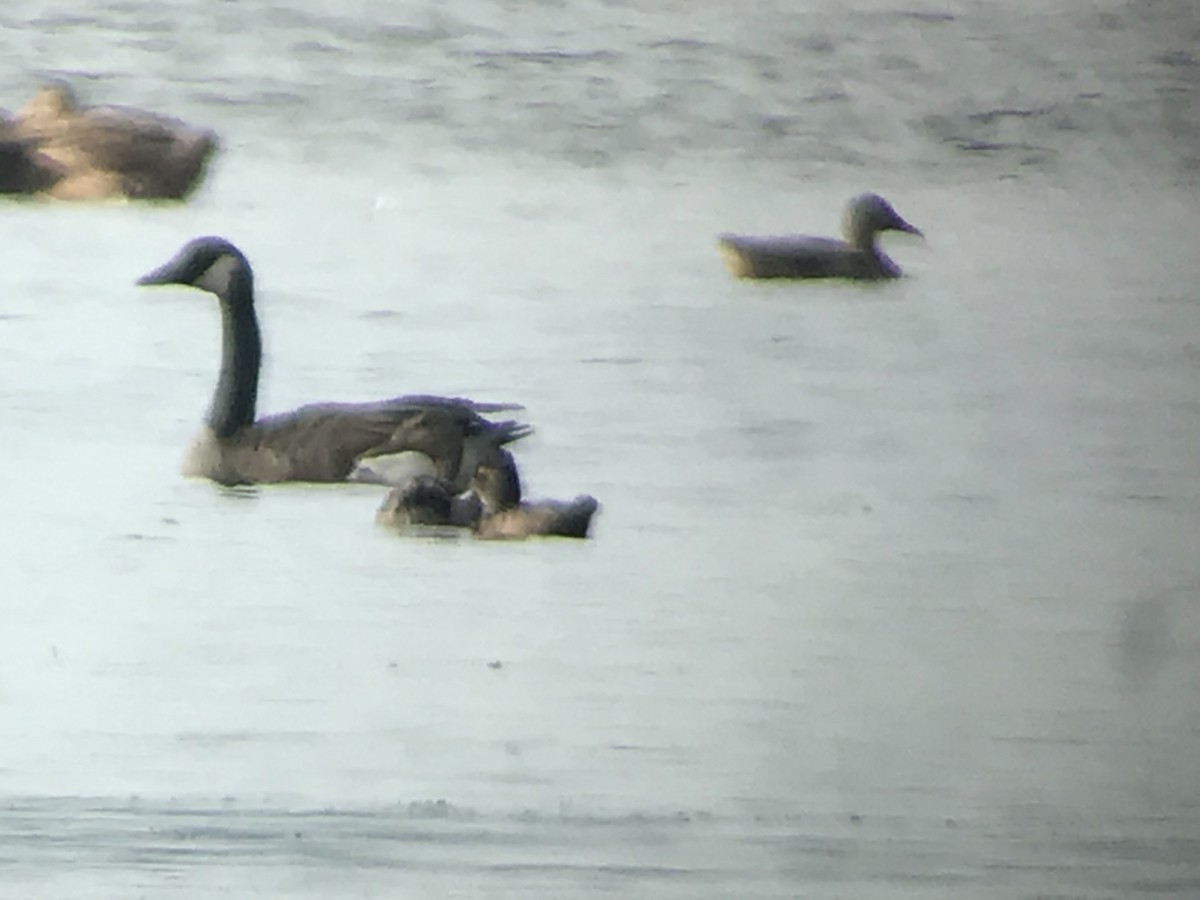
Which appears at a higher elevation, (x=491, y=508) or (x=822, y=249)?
(x=822, y=249)

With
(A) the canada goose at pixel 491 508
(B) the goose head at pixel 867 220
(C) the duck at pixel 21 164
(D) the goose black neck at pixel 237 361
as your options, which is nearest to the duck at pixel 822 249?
(B) the goose head at pixel 867 220

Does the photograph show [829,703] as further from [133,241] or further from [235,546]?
[133,241]

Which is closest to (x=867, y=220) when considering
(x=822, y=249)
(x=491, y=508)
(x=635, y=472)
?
(x=822, y=249)

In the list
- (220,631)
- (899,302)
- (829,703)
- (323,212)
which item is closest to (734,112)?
(899,302)

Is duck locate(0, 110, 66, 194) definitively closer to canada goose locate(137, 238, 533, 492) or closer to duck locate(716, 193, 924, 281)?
canada goose locate(137, 238, 533, 492)

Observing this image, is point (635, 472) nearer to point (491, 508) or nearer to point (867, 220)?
point (491, 508)
